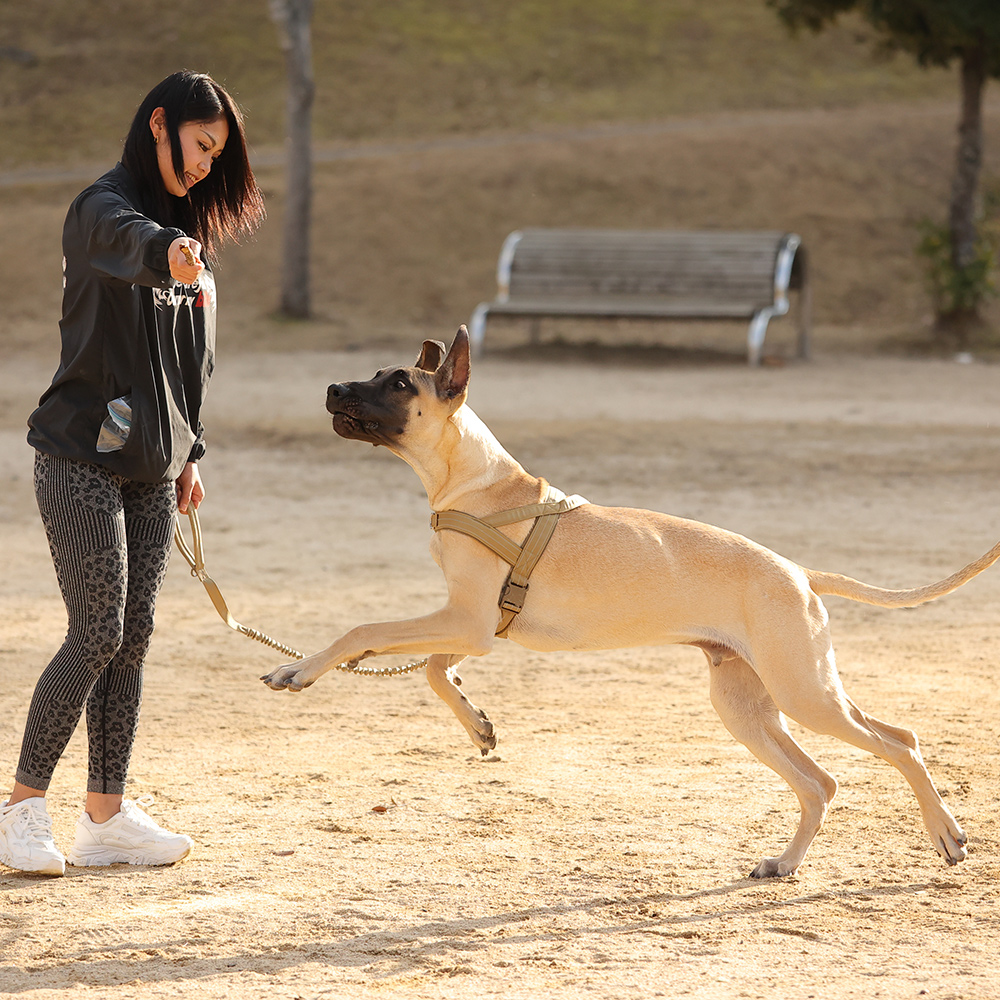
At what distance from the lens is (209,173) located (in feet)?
14.0

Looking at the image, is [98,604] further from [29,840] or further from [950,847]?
[950,847]

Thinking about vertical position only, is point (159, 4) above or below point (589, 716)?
above

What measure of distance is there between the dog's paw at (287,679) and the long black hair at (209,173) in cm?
143

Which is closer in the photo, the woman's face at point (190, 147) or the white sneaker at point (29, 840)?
the woman's face at point (190, 147)

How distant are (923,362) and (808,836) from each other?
17874 mm

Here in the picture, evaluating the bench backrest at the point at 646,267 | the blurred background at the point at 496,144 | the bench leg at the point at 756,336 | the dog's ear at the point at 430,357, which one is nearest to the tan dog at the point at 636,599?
the dog's ear at the point at 430,357

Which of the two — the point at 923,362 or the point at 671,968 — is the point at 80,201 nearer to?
the point at 671,968

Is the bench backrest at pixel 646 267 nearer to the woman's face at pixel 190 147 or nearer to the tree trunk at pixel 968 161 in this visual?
the tree trunk at pixel 968 161

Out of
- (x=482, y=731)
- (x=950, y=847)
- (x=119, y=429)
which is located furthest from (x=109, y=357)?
(x=950, y=847)

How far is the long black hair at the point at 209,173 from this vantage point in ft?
13.1

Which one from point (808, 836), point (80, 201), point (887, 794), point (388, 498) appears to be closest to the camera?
point (80, 201)

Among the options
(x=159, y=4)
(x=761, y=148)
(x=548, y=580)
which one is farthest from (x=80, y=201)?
(x=159, y=4)

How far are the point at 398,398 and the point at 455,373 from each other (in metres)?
0.21

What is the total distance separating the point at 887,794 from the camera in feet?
16.9
